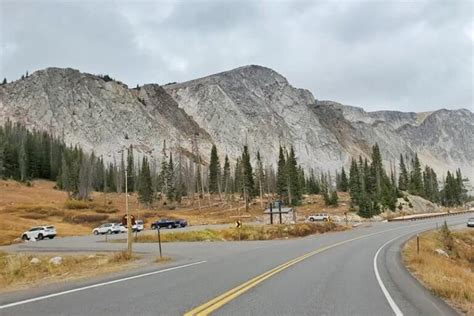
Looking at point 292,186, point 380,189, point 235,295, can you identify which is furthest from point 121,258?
point 380,189

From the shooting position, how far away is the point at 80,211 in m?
86.9

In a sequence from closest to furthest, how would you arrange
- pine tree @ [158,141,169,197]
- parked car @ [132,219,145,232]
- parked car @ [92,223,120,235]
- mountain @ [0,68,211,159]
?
parked car @ [132,219,145,232] → parked car @ [92,223,120,235] → pine tree @ [158,141,169,197] → mountain @ [0,68,211,159]

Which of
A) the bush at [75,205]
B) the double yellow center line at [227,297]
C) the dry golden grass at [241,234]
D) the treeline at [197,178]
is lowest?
the dry golden grass at [241,234]

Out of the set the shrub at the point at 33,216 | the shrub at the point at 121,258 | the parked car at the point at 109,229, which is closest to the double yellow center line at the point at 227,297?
the shrub at the point at 121,258

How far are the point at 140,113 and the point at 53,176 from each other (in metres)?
52.0

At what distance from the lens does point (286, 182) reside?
111 metres

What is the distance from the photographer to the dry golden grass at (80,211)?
69.3 m

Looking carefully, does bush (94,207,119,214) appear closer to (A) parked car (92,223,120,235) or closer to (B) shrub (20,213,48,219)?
(B) shrub (20,213,48,219)

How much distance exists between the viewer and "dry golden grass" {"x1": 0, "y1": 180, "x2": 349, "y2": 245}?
227 feet

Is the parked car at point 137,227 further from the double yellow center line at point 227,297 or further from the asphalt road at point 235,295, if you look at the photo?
the double yellow center line at point 227,297

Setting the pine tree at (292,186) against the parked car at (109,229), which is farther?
the pine tree at (292,186)

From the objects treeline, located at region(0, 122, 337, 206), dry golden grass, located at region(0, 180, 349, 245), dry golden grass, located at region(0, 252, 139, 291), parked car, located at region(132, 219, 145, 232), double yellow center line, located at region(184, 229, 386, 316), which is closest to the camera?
double yellow center line, located at region(184, 229, 386, 316)

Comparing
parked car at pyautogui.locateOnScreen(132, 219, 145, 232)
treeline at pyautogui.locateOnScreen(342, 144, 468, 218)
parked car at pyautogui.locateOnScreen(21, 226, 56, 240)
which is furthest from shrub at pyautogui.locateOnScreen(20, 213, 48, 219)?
treeline at pyautogui.locateOnScreen(342, 144, 468, 218)

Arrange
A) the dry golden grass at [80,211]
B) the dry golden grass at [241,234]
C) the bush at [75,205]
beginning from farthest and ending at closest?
the bush at [75,205] < the dry golden grass at [80,211] < the dry golden grass at [241,234]
